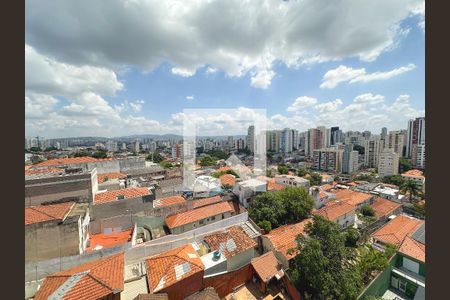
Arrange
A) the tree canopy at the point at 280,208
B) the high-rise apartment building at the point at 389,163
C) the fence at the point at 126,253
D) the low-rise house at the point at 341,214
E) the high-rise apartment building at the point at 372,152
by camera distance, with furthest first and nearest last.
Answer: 1. the high-rise apartment building at the point at 372,152
2. the high-rise apartment building at the point at 389,163
3. the low-rise house at the point at 341,214
4. the tree canopy at the point at 280,208
5. the fence at the point at 126,253

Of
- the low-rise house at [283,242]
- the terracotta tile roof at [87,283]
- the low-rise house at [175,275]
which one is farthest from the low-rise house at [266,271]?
the terracotta tile roof at [87,283]

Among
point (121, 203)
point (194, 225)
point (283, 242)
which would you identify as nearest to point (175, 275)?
point (194, 225)

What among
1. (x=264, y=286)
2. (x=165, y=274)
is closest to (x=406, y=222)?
(x=264, y=286)

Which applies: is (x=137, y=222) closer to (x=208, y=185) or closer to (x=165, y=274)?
(x=165, y=274)

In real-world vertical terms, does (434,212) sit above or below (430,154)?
below

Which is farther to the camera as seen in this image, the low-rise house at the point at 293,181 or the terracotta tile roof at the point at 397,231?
the low-rise house at the point at 293,181

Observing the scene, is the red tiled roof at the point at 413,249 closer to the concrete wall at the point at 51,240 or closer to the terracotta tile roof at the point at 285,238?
the terracotta tile roof at the point at 285,238
